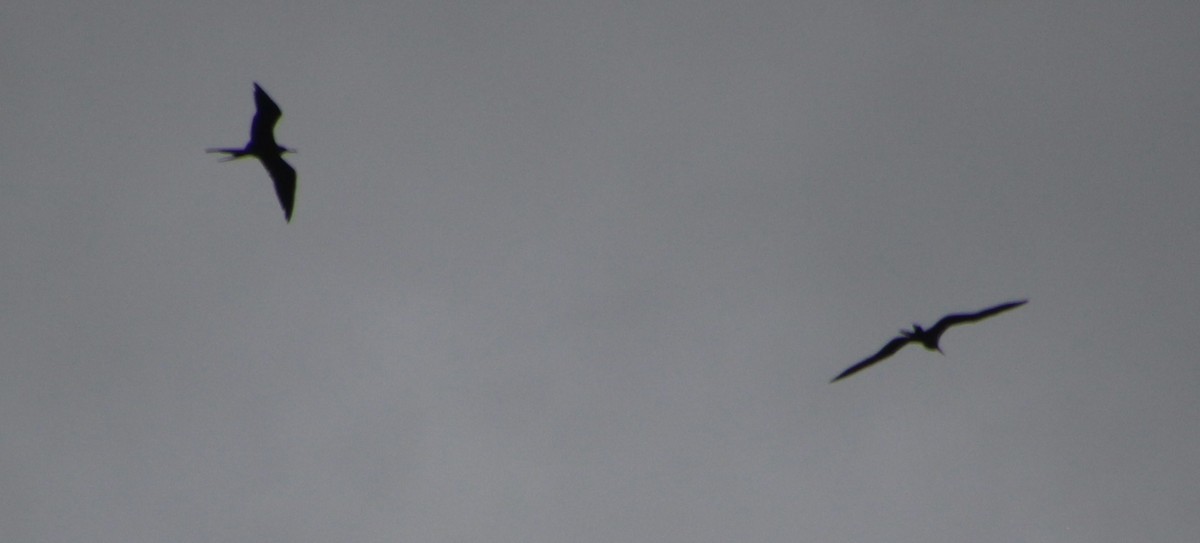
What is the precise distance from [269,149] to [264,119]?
87 centimetres

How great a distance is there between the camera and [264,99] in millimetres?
22844

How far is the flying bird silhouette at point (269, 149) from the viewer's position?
23.0 metres

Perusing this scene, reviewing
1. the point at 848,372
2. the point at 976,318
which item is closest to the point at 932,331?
the point at 976,318

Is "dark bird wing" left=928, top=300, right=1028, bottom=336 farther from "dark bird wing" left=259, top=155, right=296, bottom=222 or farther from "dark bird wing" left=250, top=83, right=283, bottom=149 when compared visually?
"dark bird wing" left=250, top=83, right=283, bottom=149

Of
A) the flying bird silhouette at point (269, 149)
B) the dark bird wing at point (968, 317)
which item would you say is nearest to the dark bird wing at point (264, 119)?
the flying bird silhouette at point (269, 149)

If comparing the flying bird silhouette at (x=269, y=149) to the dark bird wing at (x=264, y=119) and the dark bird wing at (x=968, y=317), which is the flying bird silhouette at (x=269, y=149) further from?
the dark bird wing at (x=968, y=317)

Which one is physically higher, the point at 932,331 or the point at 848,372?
the point at 932,331

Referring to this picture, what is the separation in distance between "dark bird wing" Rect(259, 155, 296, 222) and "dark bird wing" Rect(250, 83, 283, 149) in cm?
39

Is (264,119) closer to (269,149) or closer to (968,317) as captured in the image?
(269,149)

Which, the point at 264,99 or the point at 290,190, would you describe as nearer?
the point at 264,99

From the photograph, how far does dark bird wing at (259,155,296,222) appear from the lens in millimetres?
24047

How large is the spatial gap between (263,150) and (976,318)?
17.0 meters

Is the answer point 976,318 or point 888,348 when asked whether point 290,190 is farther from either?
point 976,318

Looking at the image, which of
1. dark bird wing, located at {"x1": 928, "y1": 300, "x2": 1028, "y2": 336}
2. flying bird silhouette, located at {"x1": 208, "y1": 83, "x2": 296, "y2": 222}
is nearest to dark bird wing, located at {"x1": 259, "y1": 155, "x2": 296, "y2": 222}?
flying bird silhouette, located at {"x1": 208, "y1": 83, "x2": 296, "y2": 222}
